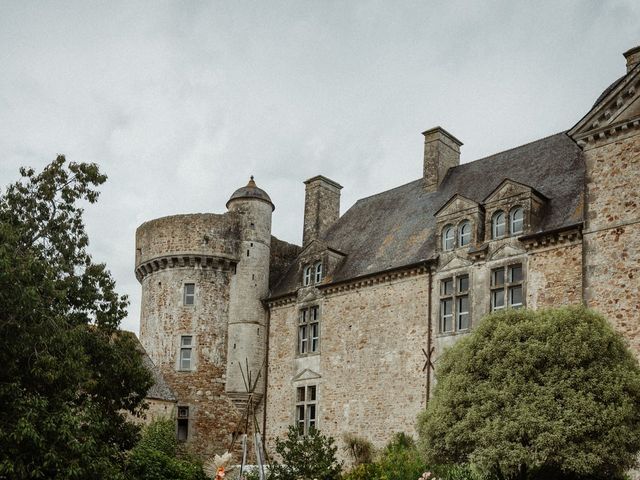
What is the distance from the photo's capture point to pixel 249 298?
1416 inches

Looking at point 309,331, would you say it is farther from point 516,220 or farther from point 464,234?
point 516,220

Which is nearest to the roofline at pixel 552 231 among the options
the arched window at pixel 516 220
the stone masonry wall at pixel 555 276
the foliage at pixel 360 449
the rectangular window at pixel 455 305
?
the stone masonry wall at pixel 555 276

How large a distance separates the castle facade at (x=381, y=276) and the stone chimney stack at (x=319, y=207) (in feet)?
0.25

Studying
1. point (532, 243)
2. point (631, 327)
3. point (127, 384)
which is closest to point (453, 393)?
point (631, 327)

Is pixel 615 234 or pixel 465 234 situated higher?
pixel 465 234

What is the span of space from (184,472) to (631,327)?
14.5m

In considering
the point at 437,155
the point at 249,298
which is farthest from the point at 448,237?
the point at 249,298

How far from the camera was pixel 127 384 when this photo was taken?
25094 mm

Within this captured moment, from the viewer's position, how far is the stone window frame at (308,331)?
33438 mm

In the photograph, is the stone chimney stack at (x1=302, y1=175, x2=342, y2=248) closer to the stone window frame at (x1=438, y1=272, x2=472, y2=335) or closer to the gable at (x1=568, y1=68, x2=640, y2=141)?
the stone window frame at (x1=438, y1=272, x2=472, y2=335)

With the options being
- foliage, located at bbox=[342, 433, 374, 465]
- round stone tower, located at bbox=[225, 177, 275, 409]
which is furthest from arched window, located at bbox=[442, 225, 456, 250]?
round stone tower, located at bbox=[225, 177, 275, 409]

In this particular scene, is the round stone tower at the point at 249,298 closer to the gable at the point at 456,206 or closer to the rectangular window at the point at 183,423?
the rectangular window at the point at 183,423

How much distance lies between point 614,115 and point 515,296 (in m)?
6.21

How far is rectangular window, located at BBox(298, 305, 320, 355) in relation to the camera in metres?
33.4
